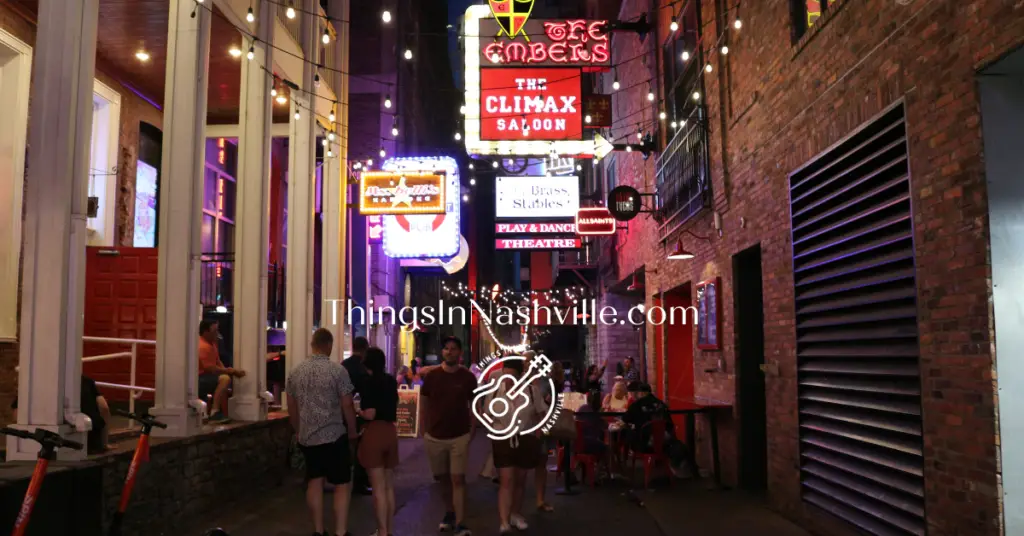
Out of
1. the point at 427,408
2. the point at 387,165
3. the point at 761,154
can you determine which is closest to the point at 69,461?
the point at 427,408

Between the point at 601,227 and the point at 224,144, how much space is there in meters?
8.29

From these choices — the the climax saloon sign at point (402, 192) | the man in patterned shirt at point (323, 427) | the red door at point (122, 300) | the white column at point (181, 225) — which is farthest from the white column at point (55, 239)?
the the climax saloon sign at point (402, 192)

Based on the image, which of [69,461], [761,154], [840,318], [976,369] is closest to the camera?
[976,369]

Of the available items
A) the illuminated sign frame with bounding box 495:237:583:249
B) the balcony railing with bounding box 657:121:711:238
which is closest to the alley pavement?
the balcony railing with bounding box 657:121:711:238

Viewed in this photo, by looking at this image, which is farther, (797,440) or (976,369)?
(797,440)

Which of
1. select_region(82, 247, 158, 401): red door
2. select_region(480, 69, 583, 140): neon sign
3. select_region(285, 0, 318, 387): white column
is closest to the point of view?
select_region(82, 247, 158, 401): red door

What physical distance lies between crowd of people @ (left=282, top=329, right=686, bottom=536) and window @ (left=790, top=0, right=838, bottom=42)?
14.8 ft

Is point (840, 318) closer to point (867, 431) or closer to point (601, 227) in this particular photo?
point (867, 431)

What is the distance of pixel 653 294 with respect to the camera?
17734 mm

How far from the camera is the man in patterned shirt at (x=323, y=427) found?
767 cm

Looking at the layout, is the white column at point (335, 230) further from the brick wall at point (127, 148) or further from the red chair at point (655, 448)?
the red chair at point (655, 448)

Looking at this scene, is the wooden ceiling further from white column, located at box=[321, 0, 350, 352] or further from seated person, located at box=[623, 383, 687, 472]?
seated person, located at box=[623, 383, 687, 472]

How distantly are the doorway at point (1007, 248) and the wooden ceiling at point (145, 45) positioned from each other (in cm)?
817

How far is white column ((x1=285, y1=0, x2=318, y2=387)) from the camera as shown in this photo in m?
13.7
